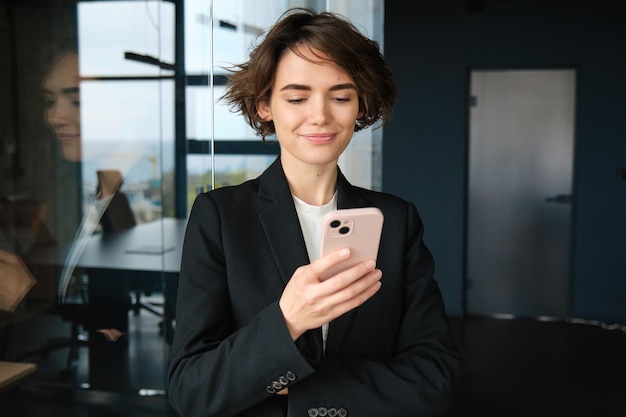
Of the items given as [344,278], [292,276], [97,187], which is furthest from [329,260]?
[97,187]

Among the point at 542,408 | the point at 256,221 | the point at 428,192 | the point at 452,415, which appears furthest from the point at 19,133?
the point at 428,192

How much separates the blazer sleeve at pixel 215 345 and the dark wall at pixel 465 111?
5332mm

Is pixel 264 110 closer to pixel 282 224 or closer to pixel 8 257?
pixel 282 224

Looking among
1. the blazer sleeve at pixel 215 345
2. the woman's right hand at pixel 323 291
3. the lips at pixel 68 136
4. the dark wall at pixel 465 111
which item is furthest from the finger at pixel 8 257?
the dark wall at pixel 465 111

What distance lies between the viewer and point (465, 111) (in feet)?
20.1

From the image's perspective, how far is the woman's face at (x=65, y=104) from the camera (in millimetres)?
2793

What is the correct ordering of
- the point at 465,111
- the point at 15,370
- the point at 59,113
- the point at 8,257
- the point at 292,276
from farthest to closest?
the point at 465,111 < the point at 59,113 < the point at 8,257 < the point at 15,370 < the point at 292,276

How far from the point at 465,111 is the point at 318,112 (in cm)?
535

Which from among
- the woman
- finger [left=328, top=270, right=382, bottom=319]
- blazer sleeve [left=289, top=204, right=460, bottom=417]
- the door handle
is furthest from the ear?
the door handle

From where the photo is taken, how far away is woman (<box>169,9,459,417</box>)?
985 mm

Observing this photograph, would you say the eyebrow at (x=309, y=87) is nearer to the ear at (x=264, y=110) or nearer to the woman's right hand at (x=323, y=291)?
the ear at (x=264, y=110)

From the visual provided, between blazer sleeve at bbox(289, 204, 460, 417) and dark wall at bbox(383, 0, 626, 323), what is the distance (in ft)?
16.9

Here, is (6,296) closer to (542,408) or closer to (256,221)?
(256,221)

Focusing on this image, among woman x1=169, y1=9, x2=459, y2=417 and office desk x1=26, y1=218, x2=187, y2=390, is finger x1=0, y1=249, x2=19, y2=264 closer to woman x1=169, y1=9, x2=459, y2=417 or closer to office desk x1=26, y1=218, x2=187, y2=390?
office desk x1=26, y1=218, x2=187, y2=390
